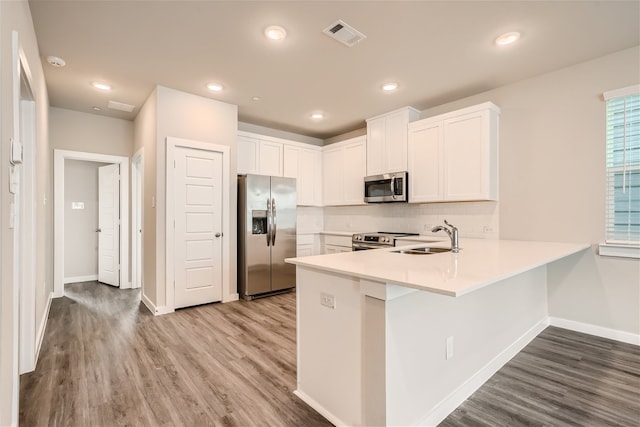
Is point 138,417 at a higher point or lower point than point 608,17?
lower

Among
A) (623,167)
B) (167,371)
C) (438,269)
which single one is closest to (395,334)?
(438,269)

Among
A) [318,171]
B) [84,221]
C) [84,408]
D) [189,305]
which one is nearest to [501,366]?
[84,408]

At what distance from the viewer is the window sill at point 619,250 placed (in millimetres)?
2708

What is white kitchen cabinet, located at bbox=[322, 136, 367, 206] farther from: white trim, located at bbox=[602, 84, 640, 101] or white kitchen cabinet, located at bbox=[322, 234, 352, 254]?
white trim, located at bbox=[602, 84, 640, 101]

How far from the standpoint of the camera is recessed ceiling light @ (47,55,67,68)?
2.94m

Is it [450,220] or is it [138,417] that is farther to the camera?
[450,220]

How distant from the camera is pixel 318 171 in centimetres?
560

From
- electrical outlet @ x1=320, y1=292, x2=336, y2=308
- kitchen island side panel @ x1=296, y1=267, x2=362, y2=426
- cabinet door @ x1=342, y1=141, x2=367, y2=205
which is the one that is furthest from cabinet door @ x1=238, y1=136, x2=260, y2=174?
electrical outlet @ x1=320, y1=292, x2=336, y2=308

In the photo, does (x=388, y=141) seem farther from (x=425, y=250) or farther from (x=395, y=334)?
(x=395, y=334)

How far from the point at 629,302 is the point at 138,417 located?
4.03 metres

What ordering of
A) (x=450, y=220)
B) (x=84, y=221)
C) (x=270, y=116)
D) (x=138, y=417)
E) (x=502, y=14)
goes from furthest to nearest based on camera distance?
(x=84, y=221) < (x=270, y=116) < (x=450, y=220) < (x=502, y=14) < (x=138, y=417)

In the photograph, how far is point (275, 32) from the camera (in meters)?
2.50

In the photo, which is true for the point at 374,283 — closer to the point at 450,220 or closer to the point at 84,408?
the point at 84,408

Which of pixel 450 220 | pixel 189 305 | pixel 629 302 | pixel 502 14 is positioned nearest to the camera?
pixel 502 14
